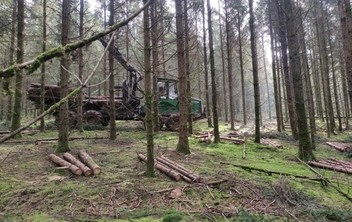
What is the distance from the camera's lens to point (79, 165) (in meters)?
5.24

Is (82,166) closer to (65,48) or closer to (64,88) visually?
(64,88)

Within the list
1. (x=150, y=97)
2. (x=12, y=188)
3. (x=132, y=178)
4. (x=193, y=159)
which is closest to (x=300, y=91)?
(x=193, y=159)

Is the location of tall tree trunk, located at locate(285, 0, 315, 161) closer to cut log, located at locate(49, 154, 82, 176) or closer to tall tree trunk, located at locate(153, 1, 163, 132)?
tall tree trunk, located at locate(153, 1, 163, 132)

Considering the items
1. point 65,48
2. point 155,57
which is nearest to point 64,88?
point 155,57

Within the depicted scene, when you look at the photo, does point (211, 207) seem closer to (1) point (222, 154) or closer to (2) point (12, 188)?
(2) point (12, 188)

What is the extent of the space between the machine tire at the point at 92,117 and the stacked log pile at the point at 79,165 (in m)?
7.55

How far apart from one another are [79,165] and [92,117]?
28.2 feet

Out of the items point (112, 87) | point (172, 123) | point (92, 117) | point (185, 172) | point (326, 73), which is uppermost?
point (326, 73)

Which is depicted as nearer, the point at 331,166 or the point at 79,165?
the point at 79,165

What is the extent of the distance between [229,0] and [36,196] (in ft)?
51.1

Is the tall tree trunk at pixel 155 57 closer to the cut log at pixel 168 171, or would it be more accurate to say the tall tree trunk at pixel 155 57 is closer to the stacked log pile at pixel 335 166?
the cut log at pixel 168 171

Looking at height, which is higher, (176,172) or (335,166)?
(176,172)

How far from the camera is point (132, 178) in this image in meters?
4.84

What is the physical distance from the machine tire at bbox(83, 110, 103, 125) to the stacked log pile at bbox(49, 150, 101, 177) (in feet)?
24.8
